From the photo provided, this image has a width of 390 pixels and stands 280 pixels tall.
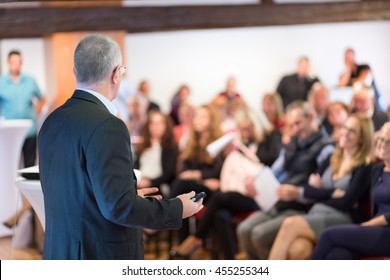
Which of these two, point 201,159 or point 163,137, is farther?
point 163,137

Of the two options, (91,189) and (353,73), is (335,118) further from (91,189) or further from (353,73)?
(91,189)

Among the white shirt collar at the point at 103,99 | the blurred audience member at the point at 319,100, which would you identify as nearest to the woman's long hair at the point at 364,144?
the white shirt collar at the point at 103,99

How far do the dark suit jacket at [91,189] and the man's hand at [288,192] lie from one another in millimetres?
2493

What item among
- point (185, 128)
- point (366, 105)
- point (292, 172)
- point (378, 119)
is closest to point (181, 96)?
point (185, 128)

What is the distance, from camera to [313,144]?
511 centimetres


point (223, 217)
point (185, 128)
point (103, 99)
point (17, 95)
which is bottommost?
point (223, 217)

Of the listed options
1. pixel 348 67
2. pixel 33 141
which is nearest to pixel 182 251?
pixel 33 141

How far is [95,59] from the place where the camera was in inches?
94.0

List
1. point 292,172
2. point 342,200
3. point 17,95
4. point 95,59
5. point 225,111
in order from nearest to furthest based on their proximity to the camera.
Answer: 1. point 95,59
2. point 342,200
3. point 292,172
4. point 17,95
5. point 225,111

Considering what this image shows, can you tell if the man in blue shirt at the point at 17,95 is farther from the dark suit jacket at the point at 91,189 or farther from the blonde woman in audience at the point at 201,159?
the dark suit jacket at the point at 91,189

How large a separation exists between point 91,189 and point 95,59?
1.27 ft

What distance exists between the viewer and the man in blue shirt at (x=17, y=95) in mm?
6789

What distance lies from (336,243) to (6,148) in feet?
8.36

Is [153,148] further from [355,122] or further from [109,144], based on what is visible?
[109,144]
